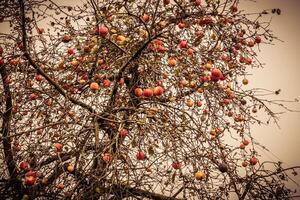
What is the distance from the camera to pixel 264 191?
3.15m

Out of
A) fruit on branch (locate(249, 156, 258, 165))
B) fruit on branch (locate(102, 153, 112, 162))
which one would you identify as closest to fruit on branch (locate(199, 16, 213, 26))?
fruit on branch (locate(249, 156, 258, 165))

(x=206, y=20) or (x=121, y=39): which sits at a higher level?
(x=206, y=20)

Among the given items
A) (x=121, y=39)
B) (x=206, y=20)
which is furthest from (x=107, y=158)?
(x=206, y=20)

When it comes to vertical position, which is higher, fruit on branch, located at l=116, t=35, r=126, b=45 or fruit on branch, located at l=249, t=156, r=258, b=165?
fruit on branch, located at l=116, t=35, r=126, b=45

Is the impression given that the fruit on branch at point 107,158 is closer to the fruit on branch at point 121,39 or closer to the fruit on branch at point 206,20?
the fruit on branch at point 121,39

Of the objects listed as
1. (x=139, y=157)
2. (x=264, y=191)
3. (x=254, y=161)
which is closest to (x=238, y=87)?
(x=254, y=161)

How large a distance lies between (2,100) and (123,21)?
2.21 metres

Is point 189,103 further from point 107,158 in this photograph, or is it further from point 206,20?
point 107,158

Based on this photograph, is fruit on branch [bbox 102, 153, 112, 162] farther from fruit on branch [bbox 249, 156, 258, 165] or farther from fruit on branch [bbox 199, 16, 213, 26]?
fruit on branch [bbox 249, 156, 258, 165]

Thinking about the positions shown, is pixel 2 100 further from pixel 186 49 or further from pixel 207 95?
pixel 207 95

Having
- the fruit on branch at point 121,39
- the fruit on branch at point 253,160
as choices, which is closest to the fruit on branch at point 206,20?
the fruit on branch at point 121,39

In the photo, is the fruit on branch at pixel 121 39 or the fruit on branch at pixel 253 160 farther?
the fruit on branch at pixel 253 160

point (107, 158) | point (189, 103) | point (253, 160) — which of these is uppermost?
point (189, 103)

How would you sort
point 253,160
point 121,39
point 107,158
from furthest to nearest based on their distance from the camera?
point 253,160
point 121,39
point 107,158
